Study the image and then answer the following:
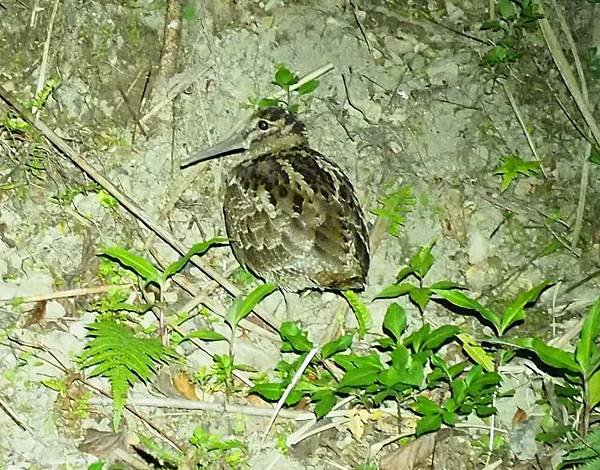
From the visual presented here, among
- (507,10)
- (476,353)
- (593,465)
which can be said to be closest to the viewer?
(593,465)

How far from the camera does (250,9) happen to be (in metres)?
5.95

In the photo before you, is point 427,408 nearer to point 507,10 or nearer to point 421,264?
point 421,264

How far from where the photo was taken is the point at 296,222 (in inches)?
197

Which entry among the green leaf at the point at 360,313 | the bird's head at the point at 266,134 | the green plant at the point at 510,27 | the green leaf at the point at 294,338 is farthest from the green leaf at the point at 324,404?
the green plant at the point at 510,27

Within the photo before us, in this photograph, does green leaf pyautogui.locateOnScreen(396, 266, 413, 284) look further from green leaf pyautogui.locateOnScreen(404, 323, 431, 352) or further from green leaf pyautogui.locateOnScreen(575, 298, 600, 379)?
green leaf pyautogui.locateOnScreen(575, 298, 600, 379)

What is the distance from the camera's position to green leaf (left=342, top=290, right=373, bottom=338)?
16.8ft

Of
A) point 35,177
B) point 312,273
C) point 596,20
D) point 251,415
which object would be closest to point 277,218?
point 312,273

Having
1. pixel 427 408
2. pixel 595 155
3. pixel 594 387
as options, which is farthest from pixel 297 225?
pixel 595 155

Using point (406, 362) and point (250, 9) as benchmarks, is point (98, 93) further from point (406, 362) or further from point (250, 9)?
point (406, 362)

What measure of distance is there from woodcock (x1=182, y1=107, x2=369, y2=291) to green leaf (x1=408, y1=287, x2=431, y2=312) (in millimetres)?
266

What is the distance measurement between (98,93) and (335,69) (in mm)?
1439

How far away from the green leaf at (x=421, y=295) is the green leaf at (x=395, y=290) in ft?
0.12

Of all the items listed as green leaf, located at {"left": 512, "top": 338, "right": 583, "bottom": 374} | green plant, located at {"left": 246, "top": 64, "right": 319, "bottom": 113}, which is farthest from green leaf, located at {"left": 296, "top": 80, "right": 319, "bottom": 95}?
green leaf, located at {"left": 512, "top": 338, "right": 583, "bottom": 374}

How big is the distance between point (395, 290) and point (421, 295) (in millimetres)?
159
